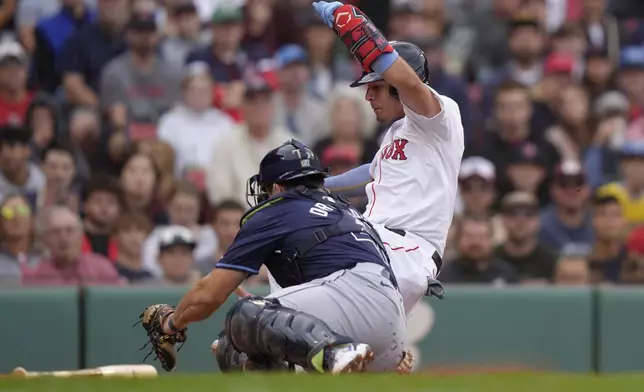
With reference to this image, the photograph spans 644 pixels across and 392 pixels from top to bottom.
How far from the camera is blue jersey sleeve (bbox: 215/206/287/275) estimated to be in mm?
6414

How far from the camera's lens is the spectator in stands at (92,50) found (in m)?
11.9

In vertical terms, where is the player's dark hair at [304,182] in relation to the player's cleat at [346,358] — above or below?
above

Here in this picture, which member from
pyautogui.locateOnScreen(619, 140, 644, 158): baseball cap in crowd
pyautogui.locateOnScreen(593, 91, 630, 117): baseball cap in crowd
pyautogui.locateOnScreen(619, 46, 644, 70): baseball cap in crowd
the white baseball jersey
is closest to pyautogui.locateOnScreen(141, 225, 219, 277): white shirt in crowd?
the white baseball jersey

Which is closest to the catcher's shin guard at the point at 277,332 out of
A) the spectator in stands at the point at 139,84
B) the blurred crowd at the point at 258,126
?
the blurred crowd at the point at 258,126

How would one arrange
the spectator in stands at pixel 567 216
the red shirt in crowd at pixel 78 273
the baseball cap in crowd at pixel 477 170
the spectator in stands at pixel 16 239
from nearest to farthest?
1. the red shirt in crowd at pixel 78 273
2. the spectator in stands at pixel 16 239
3. the baseball cap in crowd at pixel 477 170
4. the spectator in stands at pixel 567 216

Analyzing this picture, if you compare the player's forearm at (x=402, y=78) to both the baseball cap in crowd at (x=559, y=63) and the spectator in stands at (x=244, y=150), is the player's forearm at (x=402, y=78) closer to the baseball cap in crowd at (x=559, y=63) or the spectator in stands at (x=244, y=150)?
the spectator in stands at (x=244, y=150)

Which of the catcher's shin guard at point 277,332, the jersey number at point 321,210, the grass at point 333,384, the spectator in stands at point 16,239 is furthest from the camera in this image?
the spectator in stands at point 16,239

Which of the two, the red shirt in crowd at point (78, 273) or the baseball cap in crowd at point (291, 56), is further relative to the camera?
the baseball cap in crowd at point (291, 56)

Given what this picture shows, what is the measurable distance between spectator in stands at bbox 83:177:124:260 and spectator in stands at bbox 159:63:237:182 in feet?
2.67

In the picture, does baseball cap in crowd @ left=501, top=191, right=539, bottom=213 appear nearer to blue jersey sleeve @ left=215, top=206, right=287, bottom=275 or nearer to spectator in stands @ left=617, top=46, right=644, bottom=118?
spectator in stands @ left=617, top=46, right=644, bottom=118

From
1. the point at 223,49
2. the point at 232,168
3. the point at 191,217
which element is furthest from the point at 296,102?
the point at 191,217

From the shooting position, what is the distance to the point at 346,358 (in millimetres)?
6008

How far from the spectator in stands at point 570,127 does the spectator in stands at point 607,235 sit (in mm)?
1159

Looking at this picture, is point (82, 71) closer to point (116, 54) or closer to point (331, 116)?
point (116, 54)
